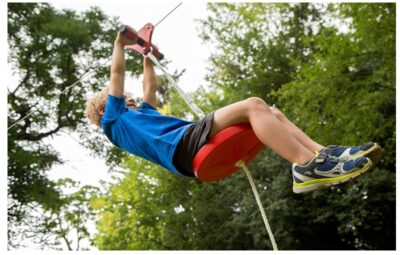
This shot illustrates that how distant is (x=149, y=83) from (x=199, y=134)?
0.79 metres

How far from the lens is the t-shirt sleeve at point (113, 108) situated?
2.81 meters

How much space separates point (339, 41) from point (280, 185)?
9.09 feet

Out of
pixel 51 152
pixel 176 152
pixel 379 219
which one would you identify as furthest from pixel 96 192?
pixel 176 152

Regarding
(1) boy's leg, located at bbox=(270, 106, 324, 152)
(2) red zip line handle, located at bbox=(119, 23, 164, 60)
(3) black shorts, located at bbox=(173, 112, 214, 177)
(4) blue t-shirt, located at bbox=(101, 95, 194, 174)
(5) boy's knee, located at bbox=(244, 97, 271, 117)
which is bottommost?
(1) boy's leg, located at bbox=(270, 106, 324, 152)

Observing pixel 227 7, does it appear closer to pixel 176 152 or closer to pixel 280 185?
pixel 280 185

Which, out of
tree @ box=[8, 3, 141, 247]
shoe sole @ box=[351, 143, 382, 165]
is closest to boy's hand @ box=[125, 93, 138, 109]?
shoe sole @ box=[351, 143, 382, 165]

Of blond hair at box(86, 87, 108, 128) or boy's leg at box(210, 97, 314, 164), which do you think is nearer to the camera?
boy's leg at box(210, 97, 314, 164)

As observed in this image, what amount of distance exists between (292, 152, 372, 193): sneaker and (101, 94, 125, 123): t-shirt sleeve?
2.98 feet

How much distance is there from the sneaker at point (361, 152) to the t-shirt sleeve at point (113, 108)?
0.99 metres

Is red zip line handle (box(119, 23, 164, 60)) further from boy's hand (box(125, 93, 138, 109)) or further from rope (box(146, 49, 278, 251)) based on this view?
boy's hand (box(125, 93, 138, 109))

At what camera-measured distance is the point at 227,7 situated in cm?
1212

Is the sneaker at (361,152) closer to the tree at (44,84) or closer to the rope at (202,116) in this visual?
the rope at (202,116)

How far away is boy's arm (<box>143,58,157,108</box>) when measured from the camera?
10.3 feet

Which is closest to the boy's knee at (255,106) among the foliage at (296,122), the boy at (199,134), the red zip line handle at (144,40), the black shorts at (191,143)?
the boy at (199,134)
